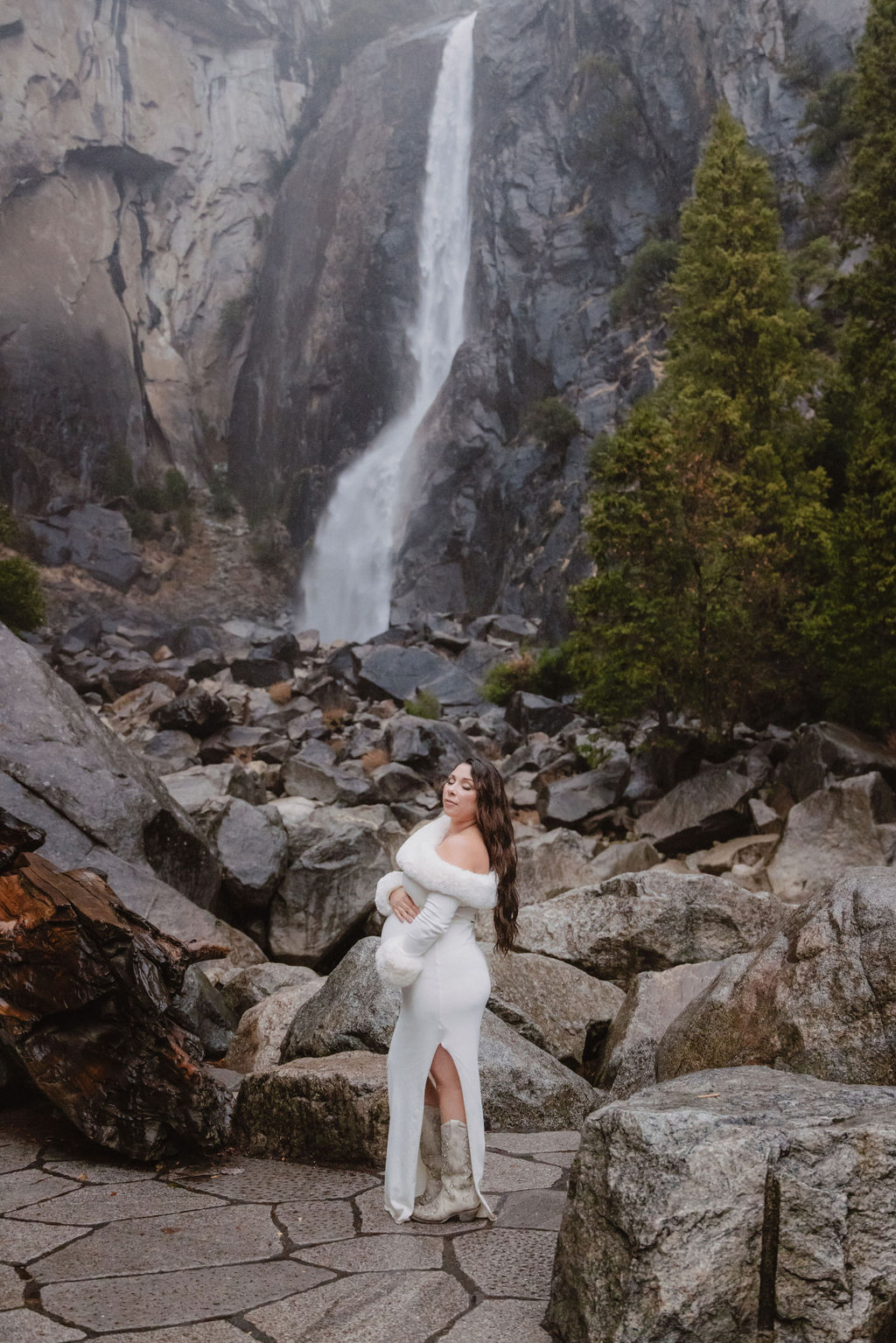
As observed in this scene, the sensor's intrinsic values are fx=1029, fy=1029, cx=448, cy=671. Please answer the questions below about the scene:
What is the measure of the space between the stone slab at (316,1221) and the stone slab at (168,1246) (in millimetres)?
62

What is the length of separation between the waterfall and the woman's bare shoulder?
35970 millimetres

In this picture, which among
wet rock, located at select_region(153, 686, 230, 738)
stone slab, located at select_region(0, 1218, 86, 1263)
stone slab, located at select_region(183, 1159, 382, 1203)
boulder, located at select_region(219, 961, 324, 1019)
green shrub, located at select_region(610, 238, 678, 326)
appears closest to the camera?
stone slab, located at select_region(0, 1218, 86, 1263)

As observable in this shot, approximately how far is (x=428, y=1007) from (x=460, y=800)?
0.76 meters

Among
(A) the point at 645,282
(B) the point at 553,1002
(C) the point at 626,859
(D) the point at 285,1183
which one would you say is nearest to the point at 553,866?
(C) the point at 626,859

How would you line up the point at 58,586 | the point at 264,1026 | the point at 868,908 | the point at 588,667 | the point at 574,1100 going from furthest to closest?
the point at 58,586 < the point at 588,667 < the point at 264,1026 < the point at 574,1100 < the point at 868,908

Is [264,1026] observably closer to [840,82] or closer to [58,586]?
[840,82]

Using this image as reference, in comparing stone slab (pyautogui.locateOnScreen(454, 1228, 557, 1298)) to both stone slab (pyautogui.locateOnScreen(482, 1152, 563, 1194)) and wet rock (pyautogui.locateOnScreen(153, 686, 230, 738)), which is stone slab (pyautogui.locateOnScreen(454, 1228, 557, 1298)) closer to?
stone slab (pyautogui.locateOnScreen(482, 1152, 563, 1194))

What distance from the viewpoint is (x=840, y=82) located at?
2928 centimetres

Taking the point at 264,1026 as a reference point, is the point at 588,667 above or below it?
above

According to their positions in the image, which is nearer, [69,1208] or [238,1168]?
[69,1208]

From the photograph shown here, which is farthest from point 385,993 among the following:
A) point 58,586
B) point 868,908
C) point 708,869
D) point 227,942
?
point 58,586

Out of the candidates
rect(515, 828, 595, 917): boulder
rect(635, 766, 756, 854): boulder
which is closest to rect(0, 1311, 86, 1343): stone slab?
rect(515, 828, 595, 917): boulder

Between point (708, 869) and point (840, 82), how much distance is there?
2663 cm

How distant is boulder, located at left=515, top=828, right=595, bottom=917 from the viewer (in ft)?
37.8
